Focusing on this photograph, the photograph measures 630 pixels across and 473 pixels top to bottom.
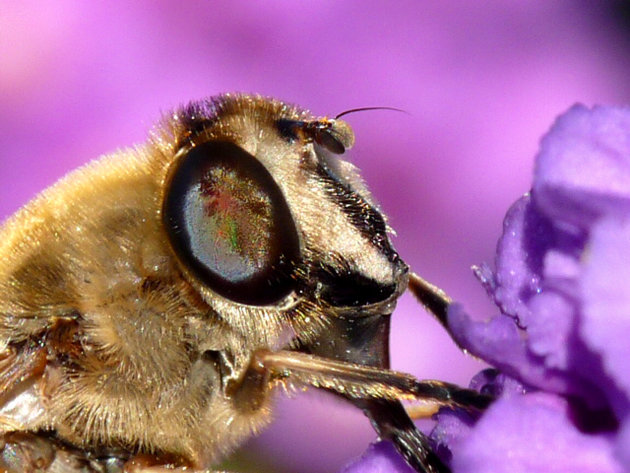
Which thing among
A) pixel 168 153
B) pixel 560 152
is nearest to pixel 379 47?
pixel 168 153

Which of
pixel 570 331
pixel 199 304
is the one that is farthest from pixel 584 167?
pixel 199 304

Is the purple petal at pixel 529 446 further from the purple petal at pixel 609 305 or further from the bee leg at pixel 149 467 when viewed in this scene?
the bee leg at pixel 149 467

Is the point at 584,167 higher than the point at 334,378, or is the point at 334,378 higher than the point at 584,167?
the point at 584,167

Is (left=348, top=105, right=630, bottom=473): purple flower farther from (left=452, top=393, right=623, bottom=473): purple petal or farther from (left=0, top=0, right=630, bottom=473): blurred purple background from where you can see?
(left=0, top=0, right=630, bottom=473): blurred purple background

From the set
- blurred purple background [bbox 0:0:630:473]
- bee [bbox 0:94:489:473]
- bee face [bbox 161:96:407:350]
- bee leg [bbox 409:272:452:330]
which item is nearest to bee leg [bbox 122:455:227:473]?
bee [bbox 0:94:489:473]

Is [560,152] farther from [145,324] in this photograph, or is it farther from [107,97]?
[107,97]

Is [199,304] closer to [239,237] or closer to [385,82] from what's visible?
[239,237]
